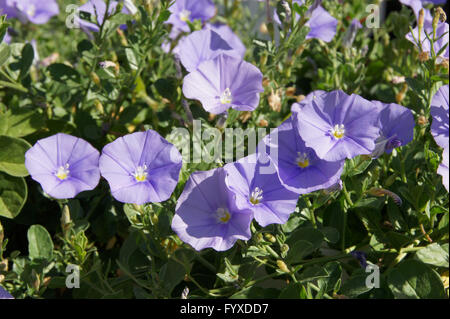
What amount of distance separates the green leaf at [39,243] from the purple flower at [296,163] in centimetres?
55

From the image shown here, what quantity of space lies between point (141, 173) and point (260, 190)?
261 mm

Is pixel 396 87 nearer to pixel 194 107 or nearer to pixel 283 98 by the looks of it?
pixel 283 98

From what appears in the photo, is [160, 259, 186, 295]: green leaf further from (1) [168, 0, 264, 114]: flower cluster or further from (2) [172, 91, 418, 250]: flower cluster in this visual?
(1) [168, 0, 264, 114]: flower cluster

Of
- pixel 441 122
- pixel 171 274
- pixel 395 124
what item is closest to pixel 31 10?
pixel 171 274

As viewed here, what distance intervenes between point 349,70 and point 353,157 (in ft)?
1.69

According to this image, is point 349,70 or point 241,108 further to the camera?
point 349,70

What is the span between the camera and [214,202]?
115 centimetres

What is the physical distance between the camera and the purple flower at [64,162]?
120cm

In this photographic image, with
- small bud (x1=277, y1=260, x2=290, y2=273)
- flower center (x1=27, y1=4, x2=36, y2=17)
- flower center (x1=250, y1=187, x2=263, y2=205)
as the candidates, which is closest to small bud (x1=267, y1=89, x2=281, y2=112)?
flower center (x1=250, y1=187, x2=263, y2=205)

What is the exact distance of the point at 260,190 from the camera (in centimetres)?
113

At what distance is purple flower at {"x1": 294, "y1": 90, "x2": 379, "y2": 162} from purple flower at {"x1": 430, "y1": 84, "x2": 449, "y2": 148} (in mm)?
136

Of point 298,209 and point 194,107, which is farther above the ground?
point 194,107
